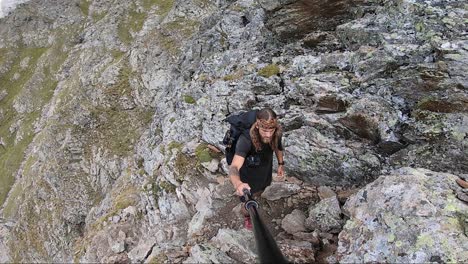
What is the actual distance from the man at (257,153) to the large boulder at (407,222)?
288cm

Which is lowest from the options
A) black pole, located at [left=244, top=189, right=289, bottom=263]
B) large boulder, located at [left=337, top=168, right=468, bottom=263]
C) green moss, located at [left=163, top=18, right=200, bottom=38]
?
green moss, located at [left=163, top=18, right=200, bottom=38]

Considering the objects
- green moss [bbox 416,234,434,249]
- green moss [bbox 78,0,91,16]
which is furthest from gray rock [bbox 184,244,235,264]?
green moss [bbox 78,0,91,16]

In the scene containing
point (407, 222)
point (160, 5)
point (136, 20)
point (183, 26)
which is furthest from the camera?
point (160, 5)

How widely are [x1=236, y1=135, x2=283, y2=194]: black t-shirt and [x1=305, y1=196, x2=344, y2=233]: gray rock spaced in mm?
1908

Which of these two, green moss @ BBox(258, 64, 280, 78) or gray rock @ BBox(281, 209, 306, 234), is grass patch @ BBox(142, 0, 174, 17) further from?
gray rock @ BBox(281, 209, 306, 234)

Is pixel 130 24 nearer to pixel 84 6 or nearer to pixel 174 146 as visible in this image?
pixel 84 6

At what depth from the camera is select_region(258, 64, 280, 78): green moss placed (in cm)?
2028

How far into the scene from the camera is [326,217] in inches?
447

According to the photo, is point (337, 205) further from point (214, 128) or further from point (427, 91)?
point (214, 128)

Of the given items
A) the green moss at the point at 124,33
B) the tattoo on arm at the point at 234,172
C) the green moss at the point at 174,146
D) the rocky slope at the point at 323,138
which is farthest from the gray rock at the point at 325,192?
the green moss at the point at 124,33

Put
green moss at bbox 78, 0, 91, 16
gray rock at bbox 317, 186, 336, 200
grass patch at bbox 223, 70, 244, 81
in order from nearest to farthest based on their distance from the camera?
gray rock at bbox 317, 186, 336, 200 < grass patch at bbox 223, 70, 244, 81 < green moss at bbox 78, 0, 91, 16

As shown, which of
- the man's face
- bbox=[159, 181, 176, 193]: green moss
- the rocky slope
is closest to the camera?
the man's face

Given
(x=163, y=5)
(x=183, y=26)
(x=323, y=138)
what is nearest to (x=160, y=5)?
(x=163, y=5)

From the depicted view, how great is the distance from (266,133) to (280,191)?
5.78 metres
